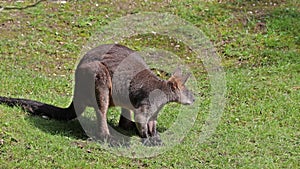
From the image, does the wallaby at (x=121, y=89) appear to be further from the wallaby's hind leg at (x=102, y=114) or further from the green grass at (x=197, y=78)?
the green grass at (x=197, y=78)

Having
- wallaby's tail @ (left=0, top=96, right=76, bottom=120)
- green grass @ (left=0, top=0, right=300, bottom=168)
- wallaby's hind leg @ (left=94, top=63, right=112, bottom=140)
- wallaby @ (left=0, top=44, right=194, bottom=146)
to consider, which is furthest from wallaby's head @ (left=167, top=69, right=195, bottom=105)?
wallaby's tail @ (left=0, top=96, right=76, bottom=120)

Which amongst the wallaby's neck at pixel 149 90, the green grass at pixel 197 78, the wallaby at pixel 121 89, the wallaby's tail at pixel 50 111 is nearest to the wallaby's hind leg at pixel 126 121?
the wallaby at pixel 121 89

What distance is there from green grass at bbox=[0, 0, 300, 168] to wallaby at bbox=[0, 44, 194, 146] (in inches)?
13.9

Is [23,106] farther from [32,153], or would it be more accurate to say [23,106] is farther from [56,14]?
[56,14]

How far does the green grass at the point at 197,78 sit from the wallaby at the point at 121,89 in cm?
35

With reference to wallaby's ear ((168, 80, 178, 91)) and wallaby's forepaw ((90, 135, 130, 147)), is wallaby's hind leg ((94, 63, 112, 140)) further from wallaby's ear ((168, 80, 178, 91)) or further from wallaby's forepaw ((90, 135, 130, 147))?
wallaby's ear ((168, 80, 178, 91))

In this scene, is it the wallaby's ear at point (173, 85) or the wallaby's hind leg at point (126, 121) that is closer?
the wallaby's ear at point (173, 85)

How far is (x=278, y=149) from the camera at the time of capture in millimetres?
6164

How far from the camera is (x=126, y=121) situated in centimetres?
645

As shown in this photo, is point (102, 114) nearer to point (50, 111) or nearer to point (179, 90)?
point (50, 111)

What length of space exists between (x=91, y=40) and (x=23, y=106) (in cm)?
355

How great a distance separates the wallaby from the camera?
596cm

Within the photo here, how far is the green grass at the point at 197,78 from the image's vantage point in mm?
5699

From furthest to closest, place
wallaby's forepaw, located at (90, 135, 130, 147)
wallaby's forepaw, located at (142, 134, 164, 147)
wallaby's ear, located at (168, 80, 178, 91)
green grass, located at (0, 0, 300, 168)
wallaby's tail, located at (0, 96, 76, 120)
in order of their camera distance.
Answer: wallaby's tail, located at (0, 96, 76, 120), wallaby's ear, located at (168, 80, 178, 91), wallaby's forepaw, located at (142, 134, 164, 147), wallaby's forepaw, located at (90, 135, 130, 147), green grass, located at (0, 0, 300, 168)
